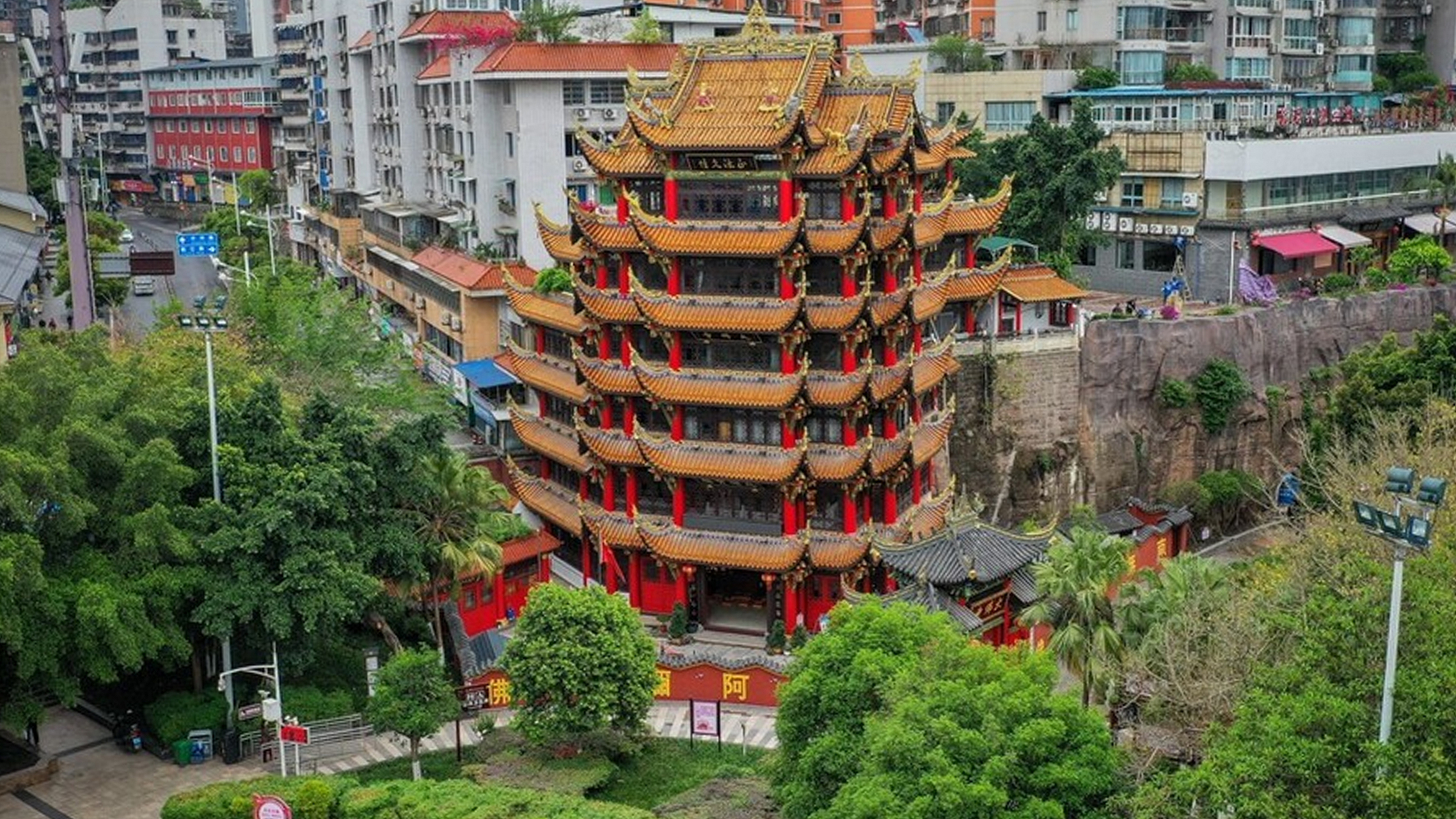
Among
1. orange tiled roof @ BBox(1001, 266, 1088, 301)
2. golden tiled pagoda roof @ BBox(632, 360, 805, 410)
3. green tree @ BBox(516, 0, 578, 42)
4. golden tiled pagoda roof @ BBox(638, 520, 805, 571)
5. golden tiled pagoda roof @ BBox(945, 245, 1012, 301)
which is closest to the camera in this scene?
golden tiled pagoda roof @ BBox(632, 360, 805, 410)

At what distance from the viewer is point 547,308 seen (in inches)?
2483

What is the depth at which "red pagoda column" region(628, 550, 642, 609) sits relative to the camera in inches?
2221

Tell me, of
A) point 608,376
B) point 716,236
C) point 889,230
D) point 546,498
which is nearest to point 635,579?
point 608,376

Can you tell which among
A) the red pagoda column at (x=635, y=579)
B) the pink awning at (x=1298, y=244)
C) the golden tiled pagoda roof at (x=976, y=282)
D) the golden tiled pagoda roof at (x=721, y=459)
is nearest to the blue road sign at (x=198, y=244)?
the red pagoda column at (x=635, y=579)

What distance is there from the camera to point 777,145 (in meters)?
51.6

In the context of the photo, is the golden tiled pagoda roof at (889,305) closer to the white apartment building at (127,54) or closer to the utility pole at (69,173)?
the utility pole at (69,173)

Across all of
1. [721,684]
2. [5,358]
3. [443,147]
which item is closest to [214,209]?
[443,147]

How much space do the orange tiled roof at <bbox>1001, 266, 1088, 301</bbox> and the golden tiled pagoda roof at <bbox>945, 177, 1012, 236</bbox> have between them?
4.48 metres

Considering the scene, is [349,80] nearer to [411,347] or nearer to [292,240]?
[292,240]

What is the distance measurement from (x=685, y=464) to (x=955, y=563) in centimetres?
1042

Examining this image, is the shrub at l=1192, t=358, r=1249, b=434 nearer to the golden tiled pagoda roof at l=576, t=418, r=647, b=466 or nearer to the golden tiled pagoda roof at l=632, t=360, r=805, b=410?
the golden tiled pagoda roof at l=632, t=360, r=805, b=410

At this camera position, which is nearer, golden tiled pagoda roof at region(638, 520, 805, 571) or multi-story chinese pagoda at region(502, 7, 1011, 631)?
multi-story chinese pagoda at region(502, 7, 1011, 631)

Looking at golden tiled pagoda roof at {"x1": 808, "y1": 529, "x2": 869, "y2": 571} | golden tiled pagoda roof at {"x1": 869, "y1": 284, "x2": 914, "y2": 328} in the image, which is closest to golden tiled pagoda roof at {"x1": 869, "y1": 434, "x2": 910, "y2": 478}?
golden tiled pagoda roof at {"x1": 808, "y1": 529, "x2": 869, "y2": 571}

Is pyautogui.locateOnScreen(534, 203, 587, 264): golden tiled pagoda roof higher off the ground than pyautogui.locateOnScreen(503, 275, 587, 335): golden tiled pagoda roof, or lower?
higher
